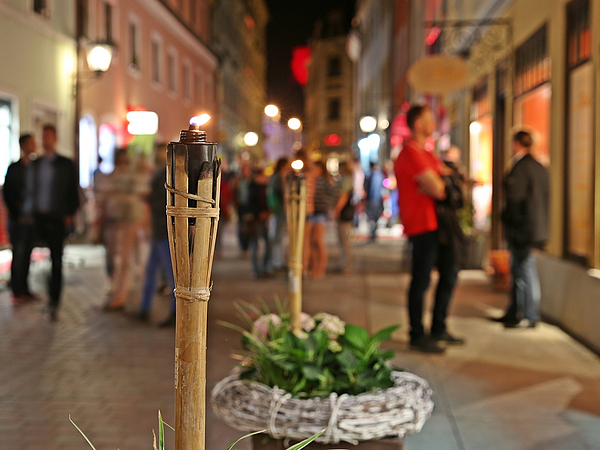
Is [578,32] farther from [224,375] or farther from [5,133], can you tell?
[5,133]

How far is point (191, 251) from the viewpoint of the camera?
2.05 metres

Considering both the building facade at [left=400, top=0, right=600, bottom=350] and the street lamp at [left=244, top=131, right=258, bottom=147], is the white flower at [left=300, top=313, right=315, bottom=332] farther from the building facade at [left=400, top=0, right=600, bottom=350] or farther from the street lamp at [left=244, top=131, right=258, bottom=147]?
the street lamp at [left=244, top=131, right=258, bottom=147]

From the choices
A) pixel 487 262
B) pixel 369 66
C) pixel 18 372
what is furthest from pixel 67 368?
pixel 369 66

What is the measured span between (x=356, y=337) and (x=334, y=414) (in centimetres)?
62

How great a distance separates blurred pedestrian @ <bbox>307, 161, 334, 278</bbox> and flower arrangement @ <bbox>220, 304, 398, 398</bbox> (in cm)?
761

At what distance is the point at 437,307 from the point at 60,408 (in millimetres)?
3225

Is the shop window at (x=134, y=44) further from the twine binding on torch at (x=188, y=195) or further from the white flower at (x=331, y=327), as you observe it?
the twine binding on torch at (x=188, y=195)

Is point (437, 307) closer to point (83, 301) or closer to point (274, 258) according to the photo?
point (83, 301)

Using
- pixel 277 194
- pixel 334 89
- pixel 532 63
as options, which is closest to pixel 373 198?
pixel 277 194

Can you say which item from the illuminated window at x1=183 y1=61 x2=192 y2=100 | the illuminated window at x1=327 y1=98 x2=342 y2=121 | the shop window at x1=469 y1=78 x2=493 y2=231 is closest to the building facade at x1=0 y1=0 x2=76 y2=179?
the shop window at x1=469 y1=78 x2=493 y2=231

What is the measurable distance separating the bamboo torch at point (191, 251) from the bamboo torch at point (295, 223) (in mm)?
1770

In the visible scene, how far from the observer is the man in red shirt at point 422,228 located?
6.15 metres

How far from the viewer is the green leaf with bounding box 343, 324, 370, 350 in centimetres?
344

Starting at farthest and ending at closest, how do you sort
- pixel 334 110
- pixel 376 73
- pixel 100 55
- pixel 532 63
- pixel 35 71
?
pixel 334 110, pixel 376 73, pixel 35 71, pixel 100 55, pixel 532 63
